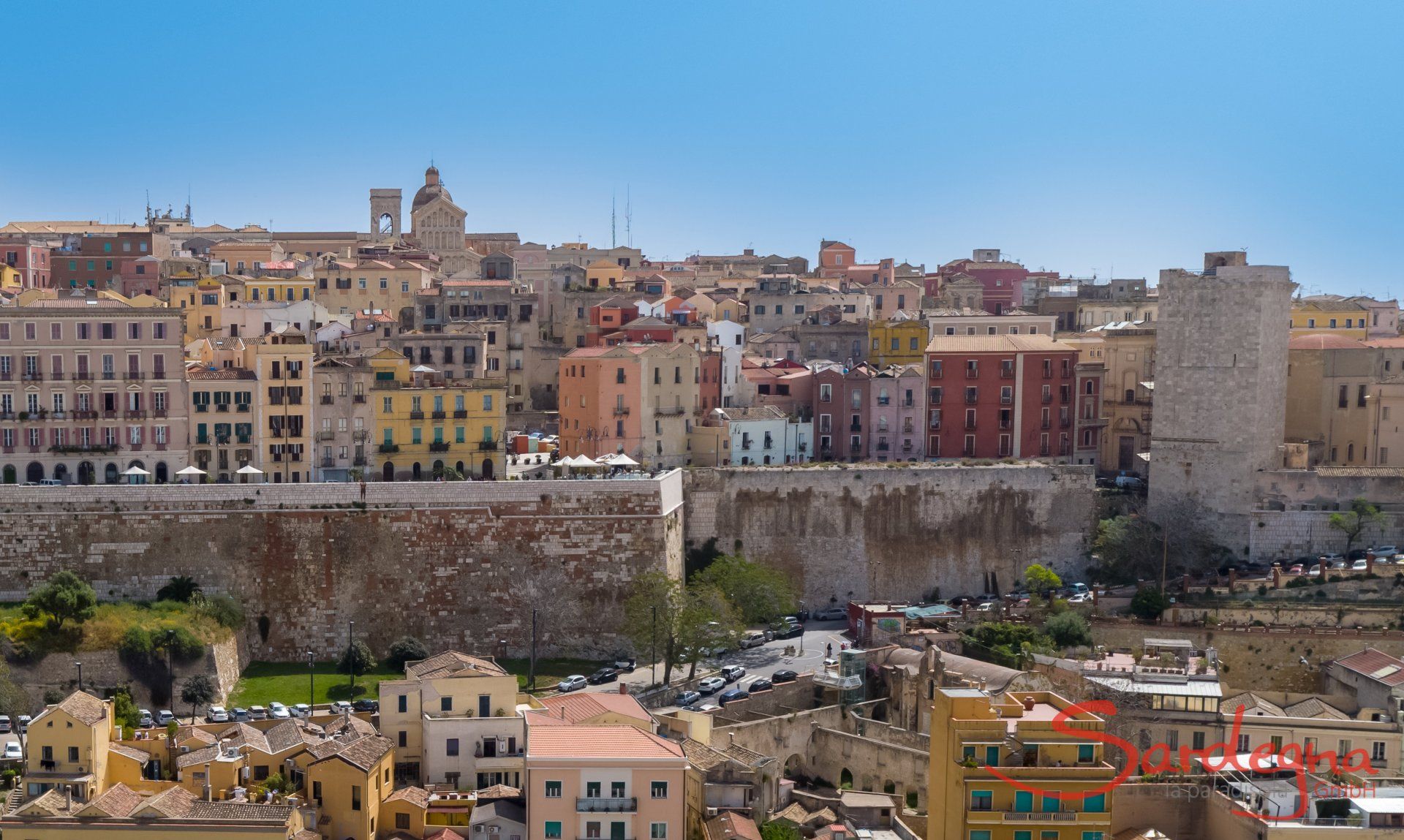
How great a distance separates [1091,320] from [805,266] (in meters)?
20.3

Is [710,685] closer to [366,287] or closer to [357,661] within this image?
[357,661]

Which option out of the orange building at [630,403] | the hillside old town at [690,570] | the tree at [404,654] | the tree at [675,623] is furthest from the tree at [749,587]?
the tree at [404,654]

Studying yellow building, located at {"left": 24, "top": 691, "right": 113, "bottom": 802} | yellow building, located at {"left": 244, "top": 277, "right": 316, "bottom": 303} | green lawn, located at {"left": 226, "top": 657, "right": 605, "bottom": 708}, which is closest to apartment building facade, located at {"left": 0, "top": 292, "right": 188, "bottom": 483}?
green lawn, located at {"left": 226, "top": 657, "right": 605, "bottom": 708}

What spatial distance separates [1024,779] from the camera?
34438 mm

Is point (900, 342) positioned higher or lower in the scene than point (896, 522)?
higher

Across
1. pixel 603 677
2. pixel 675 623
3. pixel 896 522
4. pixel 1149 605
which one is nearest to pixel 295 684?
pixel 603 677

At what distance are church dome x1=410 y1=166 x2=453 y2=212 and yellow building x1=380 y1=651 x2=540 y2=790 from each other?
5906 centimetres

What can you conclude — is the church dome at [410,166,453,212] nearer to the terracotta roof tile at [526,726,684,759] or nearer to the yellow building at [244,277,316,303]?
the yellow building at [244,277,316,303]

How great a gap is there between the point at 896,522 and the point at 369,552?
16.5 meters

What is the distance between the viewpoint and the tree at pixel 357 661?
159 ft

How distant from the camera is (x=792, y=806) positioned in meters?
40.4

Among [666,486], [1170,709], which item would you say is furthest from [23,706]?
[1170,709]

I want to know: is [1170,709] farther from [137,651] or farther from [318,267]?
[318,267]

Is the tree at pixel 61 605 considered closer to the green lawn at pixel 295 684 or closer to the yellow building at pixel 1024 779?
the green lawn at pixel 295 684
